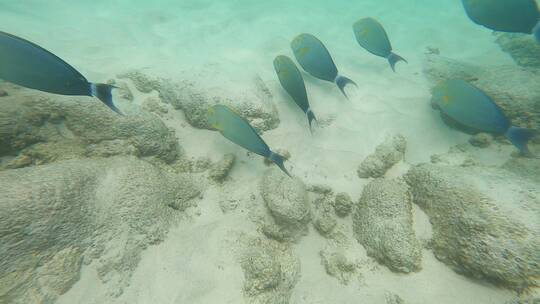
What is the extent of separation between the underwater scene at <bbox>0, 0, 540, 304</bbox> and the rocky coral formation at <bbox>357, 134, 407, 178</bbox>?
0.02 m

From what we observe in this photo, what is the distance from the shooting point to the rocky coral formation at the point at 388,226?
8.34 ft

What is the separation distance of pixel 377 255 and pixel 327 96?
265 centimetres

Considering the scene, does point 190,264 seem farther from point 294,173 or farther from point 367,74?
point 367,74

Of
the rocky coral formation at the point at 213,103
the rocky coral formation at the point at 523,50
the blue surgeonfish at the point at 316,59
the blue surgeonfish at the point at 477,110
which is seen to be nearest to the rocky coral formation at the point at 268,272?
the rocky coral formation at the point at 213,103

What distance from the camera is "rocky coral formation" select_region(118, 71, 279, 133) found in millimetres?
3594

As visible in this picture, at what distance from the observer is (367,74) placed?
5.31 metres

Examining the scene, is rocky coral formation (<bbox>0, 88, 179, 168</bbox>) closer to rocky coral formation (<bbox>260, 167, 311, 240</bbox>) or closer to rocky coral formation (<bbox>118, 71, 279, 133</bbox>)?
rocky coral formation (<bbox>118, 71, 279, 133</bbox>)

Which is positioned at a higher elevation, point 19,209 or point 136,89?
point 136,89

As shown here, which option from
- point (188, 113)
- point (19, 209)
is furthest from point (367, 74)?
point (19, 209)

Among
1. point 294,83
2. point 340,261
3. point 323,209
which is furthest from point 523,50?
point 340,261

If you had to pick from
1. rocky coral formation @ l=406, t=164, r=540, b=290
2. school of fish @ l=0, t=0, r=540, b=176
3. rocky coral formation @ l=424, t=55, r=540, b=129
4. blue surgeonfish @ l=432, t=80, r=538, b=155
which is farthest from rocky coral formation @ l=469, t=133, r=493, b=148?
rocky coral formation @ l=406, t=164, r=540, b=290

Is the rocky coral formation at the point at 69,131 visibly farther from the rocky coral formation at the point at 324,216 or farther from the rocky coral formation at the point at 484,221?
the rocky coral formation at the point at 484,221

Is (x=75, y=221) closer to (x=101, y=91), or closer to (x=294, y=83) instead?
(x=101, y=91)

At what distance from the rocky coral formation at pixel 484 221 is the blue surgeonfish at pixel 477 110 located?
44 cm
